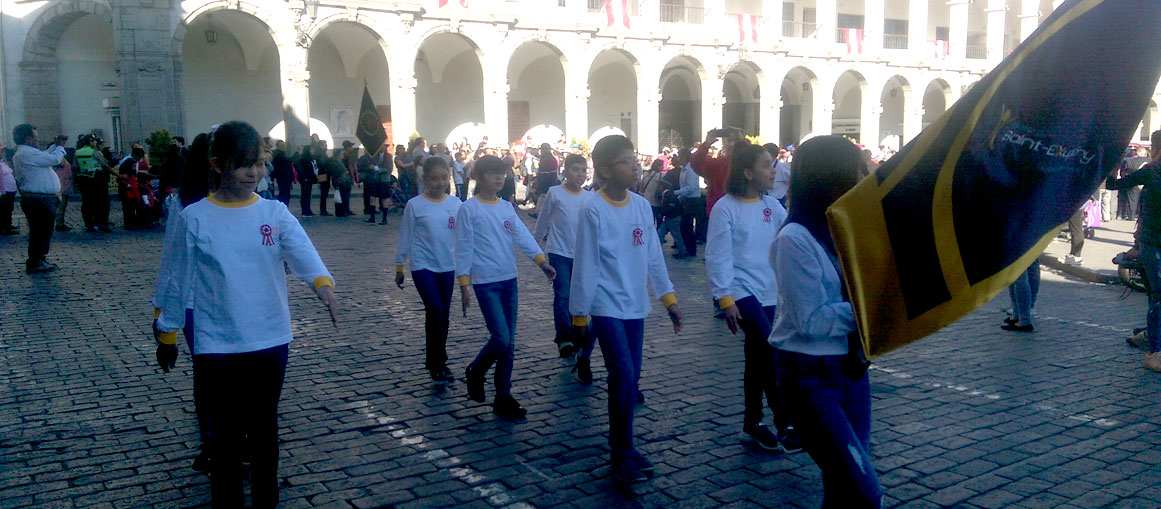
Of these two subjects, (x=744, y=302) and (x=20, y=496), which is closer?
Answer: (x=20, y=496)

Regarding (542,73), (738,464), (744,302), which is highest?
(542,73)

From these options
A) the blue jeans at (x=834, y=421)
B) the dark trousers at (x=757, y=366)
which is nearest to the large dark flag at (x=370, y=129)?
the dark trousers at (x=757, y=366)

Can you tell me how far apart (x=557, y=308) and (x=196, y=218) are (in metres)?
3.66

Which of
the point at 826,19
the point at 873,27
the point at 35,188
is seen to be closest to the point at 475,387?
the point at 35,188

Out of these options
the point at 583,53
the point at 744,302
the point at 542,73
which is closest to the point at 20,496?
the point at 744,302

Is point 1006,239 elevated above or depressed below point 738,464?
above

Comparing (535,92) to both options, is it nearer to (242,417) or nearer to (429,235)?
(429,235)

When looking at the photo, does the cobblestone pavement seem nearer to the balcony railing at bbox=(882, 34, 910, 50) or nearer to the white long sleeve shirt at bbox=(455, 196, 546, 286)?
the white long sleeve shirt at bbox=(455, 196, 546, 286)

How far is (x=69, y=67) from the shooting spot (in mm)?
24125

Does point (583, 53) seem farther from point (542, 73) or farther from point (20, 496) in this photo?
point (20, 496)

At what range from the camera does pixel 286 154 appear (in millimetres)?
18516

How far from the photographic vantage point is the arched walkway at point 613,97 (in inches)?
1396

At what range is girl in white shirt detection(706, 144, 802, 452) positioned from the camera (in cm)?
469

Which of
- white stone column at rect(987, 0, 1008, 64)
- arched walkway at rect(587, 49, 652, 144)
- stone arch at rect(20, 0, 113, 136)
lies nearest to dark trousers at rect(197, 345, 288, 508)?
stone arch at rect(20, 0, 113, 136)
